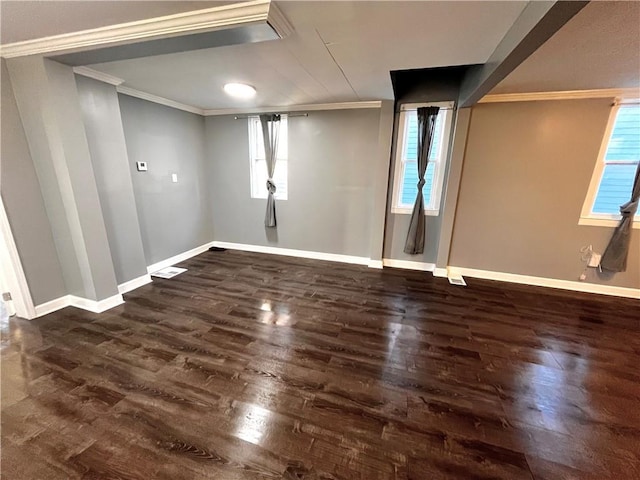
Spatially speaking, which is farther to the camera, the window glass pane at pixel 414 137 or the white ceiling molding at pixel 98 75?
the window glass pane at pixel 414 137

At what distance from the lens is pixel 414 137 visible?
3.72 meters

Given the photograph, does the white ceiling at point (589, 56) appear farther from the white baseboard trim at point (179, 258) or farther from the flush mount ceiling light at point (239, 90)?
the white baseboard trim at point (179, 258)

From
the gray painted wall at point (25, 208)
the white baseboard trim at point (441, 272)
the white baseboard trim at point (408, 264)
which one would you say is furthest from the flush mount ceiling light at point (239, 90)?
the white baseboard trim at point (441, 272)

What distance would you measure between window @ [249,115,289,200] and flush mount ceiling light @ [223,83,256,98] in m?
0.87

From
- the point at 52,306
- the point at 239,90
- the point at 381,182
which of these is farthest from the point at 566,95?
the point at 52,306

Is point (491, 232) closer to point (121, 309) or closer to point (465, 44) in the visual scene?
point (465, 44)

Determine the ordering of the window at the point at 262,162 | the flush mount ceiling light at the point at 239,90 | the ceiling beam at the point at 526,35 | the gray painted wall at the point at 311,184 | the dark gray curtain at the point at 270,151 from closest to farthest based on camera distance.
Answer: the ceiling beam at the point at 526,35, the flush mount ceiling light at the point at 239,90, the gray painted wall at the point at 311,184, the dark gray curtain at the point at 270,151, the window at the point at 262,162

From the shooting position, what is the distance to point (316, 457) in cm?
136

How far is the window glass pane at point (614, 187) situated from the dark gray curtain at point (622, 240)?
0.08 meters

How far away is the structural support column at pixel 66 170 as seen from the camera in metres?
2.22

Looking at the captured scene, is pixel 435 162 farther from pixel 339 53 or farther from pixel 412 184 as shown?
pixel 339 53

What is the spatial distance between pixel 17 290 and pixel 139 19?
2653 mm

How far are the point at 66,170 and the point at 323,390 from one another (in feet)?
9.47

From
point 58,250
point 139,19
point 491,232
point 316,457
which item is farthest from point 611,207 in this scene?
point 58,250
